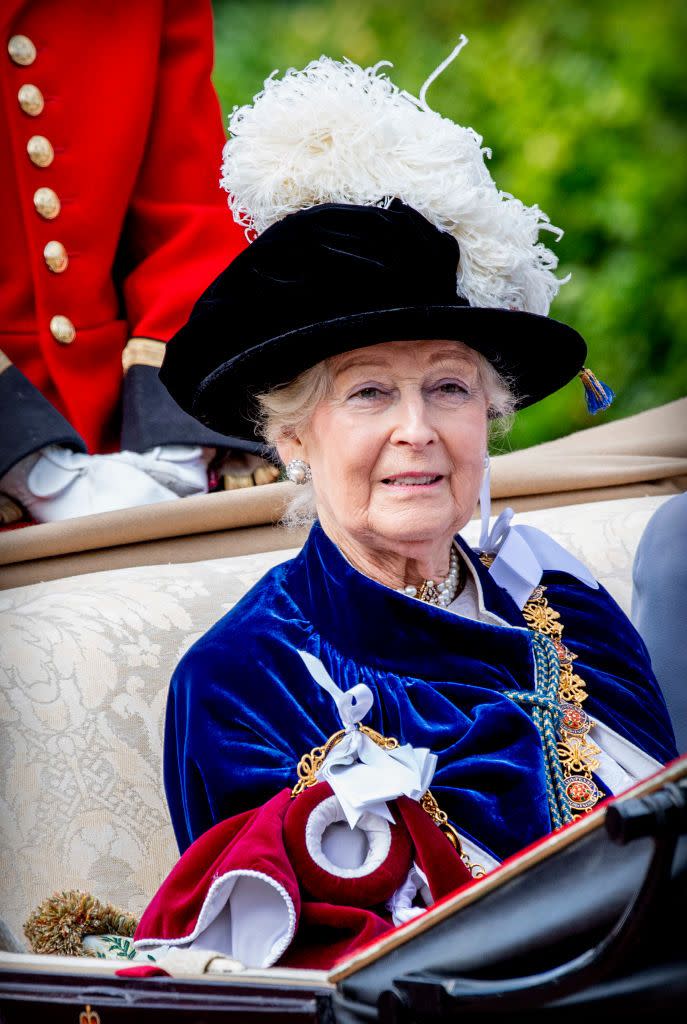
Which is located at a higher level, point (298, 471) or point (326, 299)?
point (326, 299)

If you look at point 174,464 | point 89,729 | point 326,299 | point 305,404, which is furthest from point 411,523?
point 174,464

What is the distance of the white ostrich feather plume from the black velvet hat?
4 centimetres

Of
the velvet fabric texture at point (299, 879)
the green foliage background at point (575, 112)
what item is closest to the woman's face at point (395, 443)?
the velvet fabric texture at point (299, 879)

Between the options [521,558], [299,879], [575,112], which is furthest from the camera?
[575,112]

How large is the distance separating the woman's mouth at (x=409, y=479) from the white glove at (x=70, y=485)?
2.52 ft

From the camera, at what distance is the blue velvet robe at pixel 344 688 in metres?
1.87

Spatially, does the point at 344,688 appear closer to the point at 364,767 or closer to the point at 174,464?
the point at 364,767

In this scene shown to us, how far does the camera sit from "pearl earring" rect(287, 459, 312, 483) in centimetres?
212

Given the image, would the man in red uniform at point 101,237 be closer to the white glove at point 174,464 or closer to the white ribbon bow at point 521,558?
the white glove at point 174,464

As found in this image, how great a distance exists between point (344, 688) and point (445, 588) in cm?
30

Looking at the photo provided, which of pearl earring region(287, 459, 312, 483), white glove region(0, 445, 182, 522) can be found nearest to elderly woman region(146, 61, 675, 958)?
pearl earring region(287, 459, 312, 483)

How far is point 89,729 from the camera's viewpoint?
7.53 ft

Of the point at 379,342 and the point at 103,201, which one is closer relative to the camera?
the point at 379,342

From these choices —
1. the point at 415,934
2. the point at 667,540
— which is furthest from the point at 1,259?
the point at 415,934
